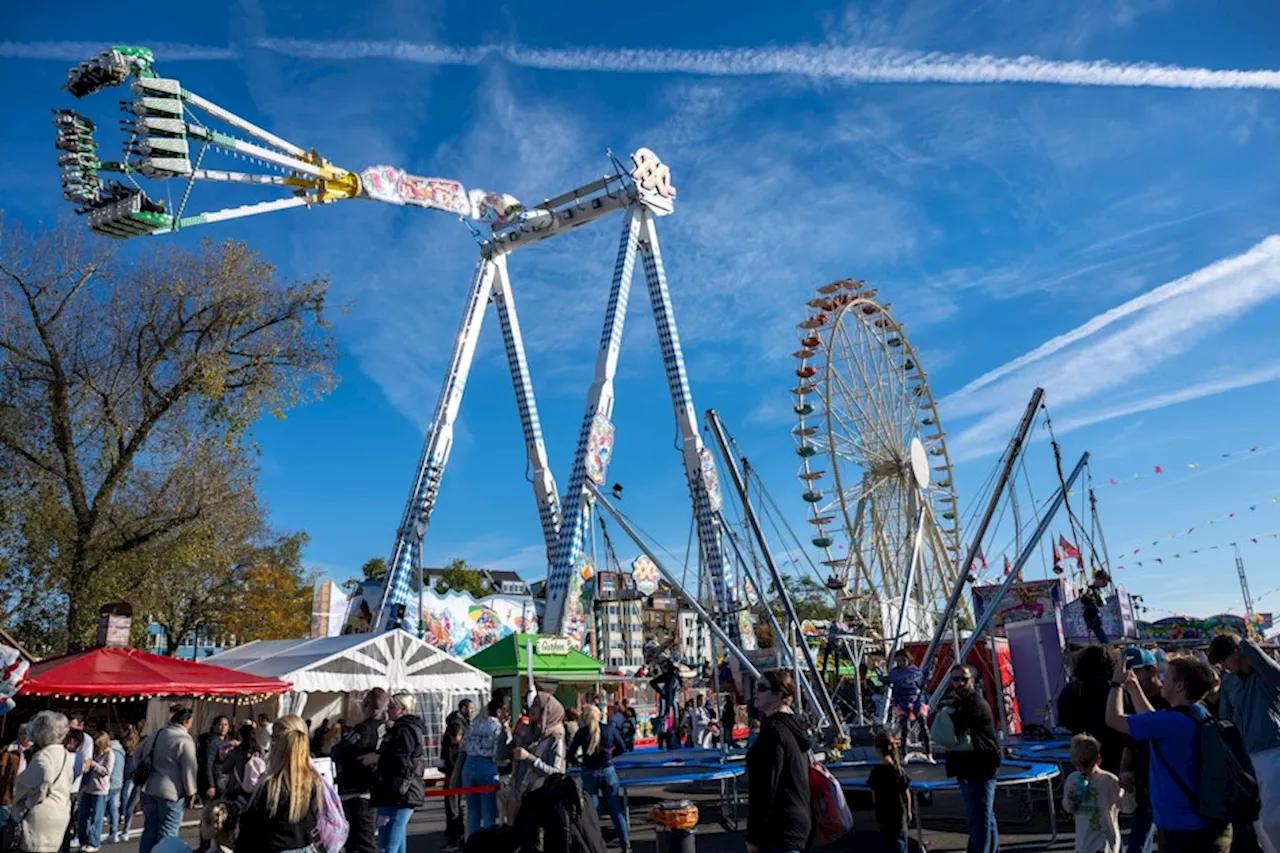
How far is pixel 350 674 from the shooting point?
18.5 meters

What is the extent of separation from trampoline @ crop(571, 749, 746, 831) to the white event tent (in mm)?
7406

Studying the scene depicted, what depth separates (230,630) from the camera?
1797 inches

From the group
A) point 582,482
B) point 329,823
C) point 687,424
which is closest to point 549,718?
point 329,823

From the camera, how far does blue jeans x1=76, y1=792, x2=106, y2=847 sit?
466 inches

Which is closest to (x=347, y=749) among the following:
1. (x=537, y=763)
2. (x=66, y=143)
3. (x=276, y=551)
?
(x=537, y=763)

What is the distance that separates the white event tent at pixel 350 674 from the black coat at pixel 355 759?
1139 cm

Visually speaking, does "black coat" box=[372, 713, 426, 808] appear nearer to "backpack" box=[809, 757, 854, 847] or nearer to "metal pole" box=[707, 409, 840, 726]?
"backpack" box=[809, 757, 854, 847]

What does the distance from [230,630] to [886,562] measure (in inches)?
1240

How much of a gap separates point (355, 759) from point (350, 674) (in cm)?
1269

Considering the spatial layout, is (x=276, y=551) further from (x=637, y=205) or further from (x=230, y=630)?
(x=637, y=205)

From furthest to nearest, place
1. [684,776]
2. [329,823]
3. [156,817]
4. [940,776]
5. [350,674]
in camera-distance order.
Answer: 1. [350,674]
2. [940,776]
3. [684,776]
4. [156,817]
5. [329,823]

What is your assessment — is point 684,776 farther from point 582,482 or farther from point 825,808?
point 582,482

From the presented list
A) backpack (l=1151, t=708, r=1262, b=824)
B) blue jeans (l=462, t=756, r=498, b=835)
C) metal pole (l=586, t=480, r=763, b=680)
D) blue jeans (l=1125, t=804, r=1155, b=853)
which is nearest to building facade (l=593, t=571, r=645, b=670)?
metal pole (l=586, t=480, r=763, b=680)

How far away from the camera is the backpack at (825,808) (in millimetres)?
4984
